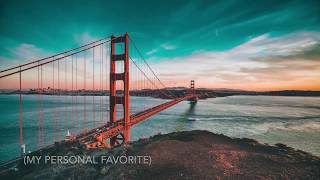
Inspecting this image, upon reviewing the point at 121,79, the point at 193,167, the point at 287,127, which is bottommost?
the point at 287,127

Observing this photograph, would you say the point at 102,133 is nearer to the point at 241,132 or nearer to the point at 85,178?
the point at 85,178

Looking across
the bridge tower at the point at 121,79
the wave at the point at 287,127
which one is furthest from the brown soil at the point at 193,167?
the wave at the point at 287,127

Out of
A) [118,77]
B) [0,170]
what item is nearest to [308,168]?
[118,77]

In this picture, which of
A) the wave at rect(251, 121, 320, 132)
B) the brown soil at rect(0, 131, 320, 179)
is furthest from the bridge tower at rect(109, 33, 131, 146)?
the wave at rect(251, 121, 320, 132)

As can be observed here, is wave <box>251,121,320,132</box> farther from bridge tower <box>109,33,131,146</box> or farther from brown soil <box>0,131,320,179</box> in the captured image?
bridge tower <box>109,33,131,146</box>

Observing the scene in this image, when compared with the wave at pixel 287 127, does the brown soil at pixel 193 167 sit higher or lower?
higher

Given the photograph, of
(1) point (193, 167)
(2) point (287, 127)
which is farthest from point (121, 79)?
(2) point (287, 127)

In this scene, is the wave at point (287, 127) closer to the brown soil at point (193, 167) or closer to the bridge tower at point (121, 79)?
the brown soil at point (193, 167)

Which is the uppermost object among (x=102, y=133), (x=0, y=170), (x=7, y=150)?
(x=102, y=133)

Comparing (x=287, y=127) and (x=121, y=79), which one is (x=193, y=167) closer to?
(x=121, y=79)

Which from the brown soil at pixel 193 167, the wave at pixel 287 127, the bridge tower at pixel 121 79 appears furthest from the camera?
the wave at pixel 287 127

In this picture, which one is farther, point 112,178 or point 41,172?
point 41,172
